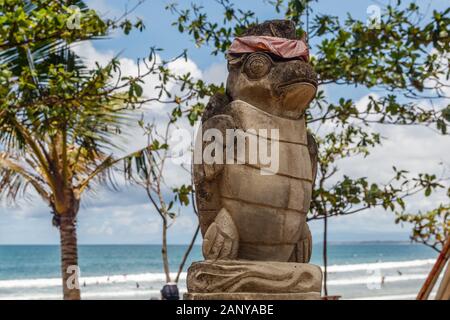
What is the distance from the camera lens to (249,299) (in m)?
4.73

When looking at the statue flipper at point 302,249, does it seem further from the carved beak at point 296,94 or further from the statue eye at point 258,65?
the statue eye at point 258,65

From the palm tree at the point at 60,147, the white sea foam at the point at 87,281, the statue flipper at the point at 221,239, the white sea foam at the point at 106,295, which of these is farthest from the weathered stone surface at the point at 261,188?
the white sea foam at the point at 87,281

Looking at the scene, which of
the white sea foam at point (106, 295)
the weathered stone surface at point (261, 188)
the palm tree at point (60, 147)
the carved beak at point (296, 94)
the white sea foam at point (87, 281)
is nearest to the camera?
the weathered stone surface at point (261, 188)

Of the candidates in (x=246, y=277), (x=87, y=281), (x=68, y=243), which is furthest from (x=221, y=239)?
Answer: (x=87, y=281)

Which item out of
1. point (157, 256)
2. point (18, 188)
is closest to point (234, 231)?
point (18, 188)

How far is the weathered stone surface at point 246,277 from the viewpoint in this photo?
4801 millimetres

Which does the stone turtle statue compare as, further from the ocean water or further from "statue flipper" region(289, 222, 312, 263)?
the ocean water

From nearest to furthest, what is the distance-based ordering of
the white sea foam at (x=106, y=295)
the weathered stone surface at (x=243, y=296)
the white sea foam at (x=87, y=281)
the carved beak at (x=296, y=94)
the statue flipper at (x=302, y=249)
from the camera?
1. the weathered stone surface at (x=243, y=296)
2. the carved beak at (x=296, y=94)
3. the statue flipper at (x=302, y=249)
4. the white sea foam at (x=106, y=295)
5. the white sea foam at (x=87, y=281)

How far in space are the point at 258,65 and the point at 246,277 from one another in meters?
1.66

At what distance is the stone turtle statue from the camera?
509 centimetres

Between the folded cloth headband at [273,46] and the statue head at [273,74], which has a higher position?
the folded cloth headband at [273,46]

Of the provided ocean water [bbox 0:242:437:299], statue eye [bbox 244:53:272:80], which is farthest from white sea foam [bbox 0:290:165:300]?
statue eye [bbox 244:53:272:80]

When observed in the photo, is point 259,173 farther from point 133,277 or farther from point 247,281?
point 133,277
